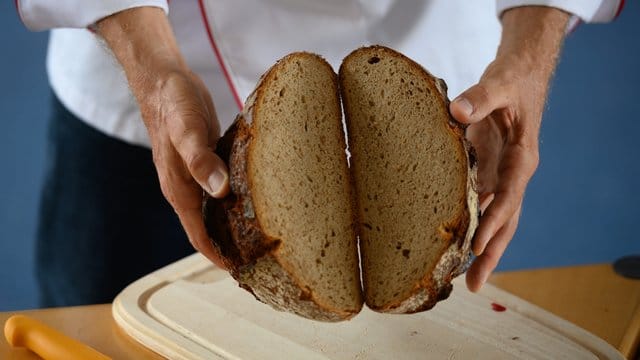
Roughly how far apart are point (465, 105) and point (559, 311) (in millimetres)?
480

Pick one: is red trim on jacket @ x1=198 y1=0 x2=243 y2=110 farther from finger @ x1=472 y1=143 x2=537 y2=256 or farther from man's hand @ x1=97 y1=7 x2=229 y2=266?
finger @ x1=472 y1=143 x2=537 y2=256

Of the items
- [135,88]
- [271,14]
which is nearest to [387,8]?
[271,14]

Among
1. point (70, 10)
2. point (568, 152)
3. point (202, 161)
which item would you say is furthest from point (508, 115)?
point (568, 152)

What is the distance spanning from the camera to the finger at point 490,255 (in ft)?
4.17

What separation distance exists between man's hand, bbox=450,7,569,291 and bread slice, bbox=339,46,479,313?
4cm

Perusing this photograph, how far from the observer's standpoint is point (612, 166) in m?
3.55

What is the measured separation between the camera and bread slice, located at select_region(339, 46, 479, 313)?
45.6 inches

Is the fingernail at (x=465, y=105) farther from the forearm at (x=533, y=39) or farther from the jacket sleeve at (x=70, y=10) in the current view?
the jacket sleeve at (x=70, y=10)

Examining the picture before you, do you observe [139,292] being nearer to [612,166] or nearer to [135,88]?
[135,88]

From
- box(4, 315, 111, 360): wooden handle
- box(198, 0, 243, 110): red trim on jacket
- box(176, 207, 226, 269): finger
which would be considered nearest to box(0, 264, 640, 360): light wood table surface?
box(4, 315, 111, 360): wooden handle

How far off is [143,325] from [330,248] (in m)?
0.33

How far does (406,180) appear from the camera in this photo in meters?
1.19

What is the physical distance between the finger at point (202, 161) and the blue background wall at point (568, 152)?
2.29 m

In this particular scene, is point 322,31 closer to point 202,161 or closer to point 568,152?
point 202,161
